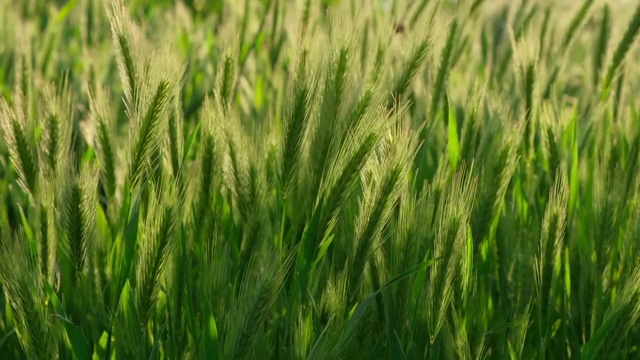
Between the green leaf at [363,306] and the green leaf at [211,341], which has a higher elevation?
the green leaf at [363,306]

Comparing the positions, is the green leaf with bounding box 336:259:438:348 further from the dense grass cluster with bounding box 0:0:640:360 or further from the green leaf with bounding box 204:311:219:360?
the green leaf with bounding box 204:311:219:360

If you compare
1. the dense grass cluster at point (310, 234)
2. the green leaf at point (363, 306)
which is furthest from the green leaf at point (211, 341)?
the green leaf at point (363, 306)

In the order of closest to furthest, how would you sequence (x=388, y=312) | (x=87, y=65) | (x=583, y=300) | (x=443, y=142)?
(x=388, y=312) → (x=583, y=300) → (x=443, y=142) → (x=87, y=65)

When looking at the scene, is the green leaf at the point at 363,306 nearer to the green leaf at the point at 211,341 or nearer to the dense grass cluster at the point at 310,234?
the dense grass cluster at the point at 310,234

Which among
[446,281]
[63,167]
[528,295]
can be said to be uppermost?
[63,167]

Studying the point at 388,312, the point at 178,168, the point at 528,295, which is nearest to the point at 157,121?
the point at 178,168

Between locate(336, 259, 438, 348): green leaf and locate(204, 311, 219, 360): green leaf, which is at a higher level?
locate(336, 259, 438, 348): green leaf

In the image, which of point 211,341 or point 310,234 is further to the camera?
point 310,234

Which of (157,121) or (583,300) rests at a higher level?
(157,121)

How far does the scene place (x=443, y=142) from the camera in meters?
1.84

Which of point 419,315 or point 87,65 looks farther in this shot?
point 87,65

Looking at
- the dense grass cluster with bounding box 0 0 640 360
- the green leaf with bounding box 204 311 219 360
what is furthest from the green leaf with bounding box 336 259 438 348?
the green leaf with bounding box 204 311 219 360

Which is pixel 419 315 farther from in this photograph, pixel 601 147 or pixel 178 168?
pixel 601 147

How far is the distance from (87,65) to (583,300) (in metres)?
1.20
